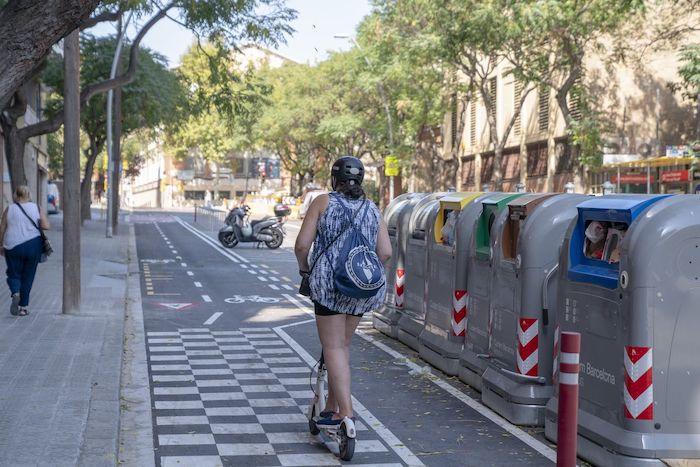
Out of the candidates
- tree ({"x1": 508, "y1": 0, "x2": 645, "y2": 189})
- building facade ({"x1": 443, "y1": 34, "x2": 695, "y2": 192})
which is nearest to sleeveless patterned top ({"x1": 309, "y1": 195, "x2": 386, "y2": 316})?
tree ({"x1": 508, "y1": 0, "x2": 645, "y2": 189})

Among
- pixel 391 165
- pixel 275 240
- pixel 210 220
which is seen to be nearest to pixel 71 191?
pixel 275 240

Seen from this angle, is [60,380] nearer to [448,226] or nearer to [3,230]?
[448,226]

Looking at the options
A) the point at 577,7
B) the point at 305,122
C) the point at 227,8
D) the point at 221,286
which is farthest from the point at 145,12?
the point at 305,122

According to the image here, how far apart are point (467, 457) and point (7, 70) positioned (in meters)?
3.91

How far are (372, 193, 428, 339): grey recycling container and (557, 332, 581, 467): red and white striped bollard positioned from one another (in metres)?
7.63

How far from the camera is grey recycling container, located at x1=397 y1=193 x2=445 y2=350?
469 inches

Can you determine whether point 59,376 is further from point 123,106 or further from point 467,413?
point 123,106

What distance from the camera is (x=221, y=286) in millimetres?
Answer: 20266

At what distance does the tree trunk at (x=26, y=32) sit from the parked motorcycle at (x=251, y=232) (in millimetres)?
26261

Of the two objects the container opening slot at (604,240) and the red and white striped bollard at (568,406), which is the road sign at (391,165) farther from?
the red and white striped bollard at (568,406)

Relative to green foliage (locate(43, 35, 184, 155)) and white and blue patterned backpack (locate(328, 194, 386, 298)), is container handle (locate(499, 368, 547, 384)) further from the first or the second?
green foliage (locate(43, 35, 184, 155))

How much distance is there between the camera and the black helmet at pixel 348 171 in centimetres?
705

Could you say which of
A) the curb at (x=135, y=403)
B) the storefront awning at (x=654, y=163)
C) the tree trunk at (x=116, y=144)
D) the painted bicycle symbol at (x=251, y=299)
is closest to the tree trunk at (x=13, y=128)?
the tree trunk at (x=116, y=144)

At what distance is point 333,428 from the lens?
712cm
